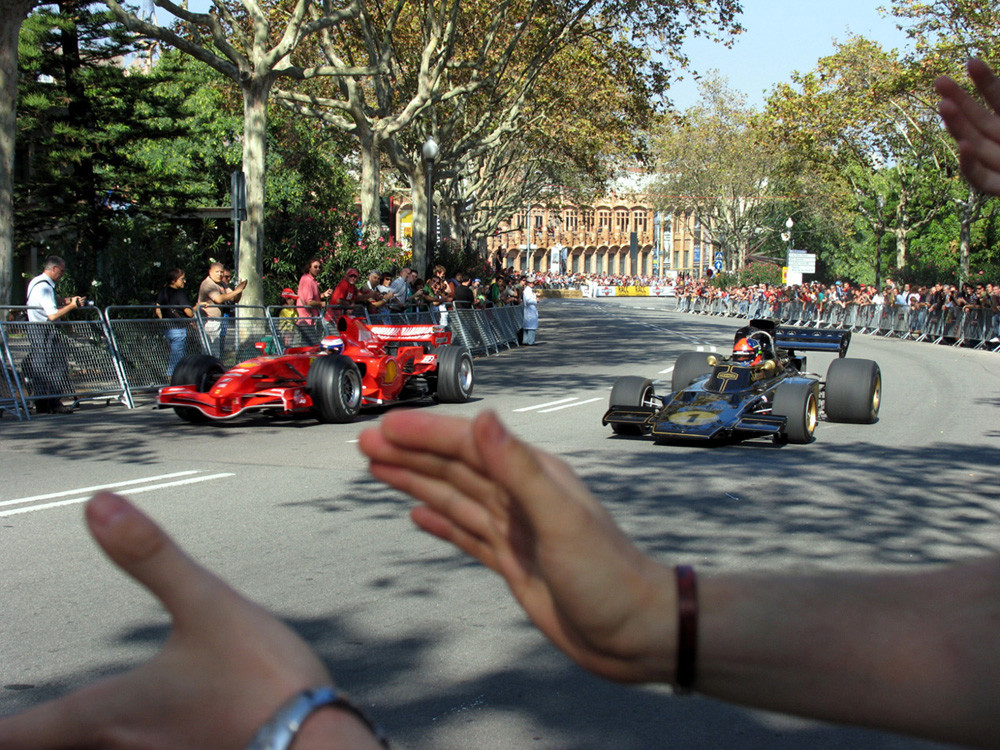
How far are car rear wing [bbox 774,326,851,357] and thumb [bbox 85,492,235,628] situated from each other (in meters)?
12.5

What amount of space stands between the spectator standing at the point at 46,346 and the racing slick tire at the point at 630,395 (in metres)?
6.66

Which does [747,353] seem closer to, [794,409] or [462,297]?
[794,409]

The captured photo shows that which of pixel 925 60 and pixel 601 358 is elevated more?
pixel 925 60

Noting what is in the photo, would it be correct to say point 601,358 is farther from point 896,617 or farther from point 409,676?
point 896,617

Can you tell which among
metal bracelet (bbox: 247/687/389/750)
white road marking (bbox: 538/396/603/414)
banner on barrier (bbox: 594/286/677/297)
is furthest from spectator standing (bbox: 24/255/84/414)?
banner on barrier (bbox: 594/286/677/297)

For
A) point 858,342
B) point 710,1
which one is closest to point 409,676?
point 710,1

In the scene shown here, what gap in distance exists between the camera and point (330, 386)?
12352mm

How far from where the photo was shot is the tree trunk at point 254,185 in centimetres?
1880

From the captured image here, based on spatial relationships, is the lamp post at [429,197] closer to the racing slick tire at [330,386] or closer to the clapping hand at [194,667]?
the racing slick tire at [330,386]

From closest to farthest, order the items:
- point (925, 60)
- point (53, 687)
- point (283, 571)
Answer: point (53, 687)
point (283, 571)
point (925, 60)

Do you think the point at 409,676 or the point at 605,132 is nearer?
the point at 409,676

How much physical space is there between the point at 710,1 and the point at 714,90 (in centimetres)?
3375

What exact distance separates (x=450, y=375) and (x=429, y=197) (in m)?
13.1

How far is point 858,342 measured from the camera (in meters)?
32.6
